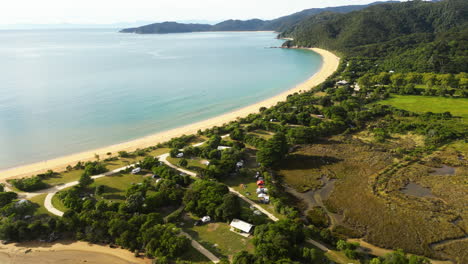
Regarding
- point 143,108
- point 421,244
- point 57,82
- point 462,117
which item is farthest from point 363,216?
point 57,82

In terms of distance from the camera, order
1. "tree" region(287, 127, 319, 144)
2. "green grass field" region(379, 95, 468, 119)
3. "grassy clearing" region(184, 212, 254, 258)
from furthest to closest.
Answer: "green grass field" region(379, 95, 468, 119)
"tree" region(287, 127, 319, 144)
"grassy clearing" region(184, 212, 254, 258)

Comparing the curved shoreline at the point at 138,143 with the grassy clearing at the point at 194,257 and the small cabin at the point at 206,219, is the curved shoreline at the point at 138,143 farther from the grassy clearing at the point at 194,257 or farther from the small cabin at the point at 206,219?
the grassy clearing at the point at 194,257

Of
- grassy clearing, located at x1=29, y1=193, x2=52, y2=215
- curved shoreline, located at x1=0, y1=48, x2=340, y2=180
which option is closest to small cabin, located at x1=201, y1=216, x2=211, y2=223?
grassy clearing, located at x1=29, y1=193, x2=52, y2=215

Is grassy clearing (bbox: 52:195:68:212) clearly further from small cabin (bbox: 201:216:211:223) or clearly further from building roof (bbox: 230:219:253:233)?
building roof (bbox: 230:219:253:233)

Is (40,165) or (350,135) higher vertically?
(350,135)

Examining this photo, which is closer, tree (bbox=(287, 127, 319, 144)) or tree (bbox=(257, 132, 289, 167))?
tree (bbox=(257, 132, 289, 167))

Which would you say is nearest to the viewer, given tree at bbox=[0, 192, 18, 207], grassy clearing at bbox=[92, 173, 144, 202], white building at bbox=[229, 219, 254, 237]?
white building at bbox=[229, 219, 254, 237]

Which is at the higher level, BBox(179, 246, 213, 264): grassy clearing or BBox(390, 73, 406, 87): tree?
BBox(390, 73, 406, 87): tree

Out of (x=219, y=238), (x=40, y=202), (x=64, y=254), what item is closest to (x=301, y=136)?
(x=219, y=238)

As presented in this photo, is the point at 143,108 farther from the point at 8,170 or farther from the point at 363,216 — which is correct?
the point at 363,216
